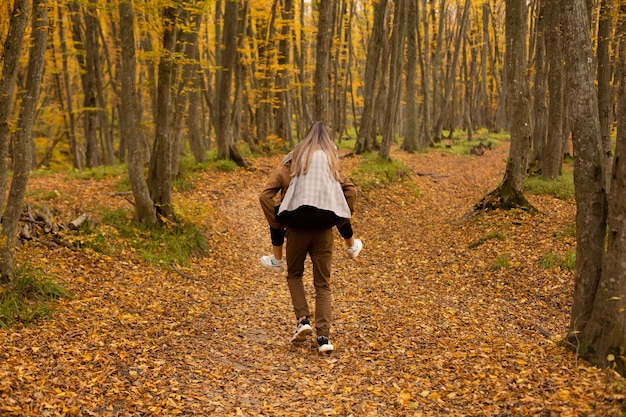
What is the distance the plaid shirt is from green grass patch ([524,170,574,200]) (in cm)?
945

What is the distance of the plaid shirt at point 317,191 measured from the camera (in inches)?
202

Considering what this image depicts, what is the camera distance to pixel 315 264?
18.4 feet

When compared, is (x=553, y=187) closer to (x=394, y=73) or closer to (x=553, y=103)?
(x=553, y=103)

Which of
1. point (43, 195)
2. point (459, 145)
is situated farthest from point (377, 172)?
point (459, 145)

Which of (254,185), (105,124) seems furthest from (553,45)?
(105,124)

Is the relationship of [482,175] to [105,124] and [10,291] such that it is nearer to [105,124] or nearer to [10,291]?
[105,124]

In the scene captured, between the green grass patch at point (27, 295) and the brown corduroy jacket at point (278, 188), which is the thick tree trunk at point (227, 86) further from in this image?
the brown corduroy jacket at point (278, 188)

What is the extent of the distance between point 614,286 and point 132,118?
7.60 meters

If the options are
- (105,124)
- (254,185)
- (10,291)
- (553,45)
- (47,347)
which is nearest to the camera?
(47,347)

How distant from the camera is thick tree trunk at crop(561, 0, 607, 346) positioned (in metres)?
Result: 4.61

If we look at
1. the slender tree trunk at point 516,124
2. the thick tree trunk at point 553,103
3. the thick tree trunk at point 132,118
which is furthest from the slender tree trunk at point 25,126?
the thick tree trunk at point 553,103

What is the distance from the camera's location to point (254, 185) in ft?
48.8

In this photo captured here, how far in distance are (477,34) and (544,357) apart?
115ft

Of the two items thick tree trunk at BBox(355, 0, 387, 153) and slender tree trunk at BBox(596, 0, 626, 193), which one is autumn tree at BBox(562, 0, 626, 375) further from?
thick tree trunk at BBox(355, 0, 387, 153)
